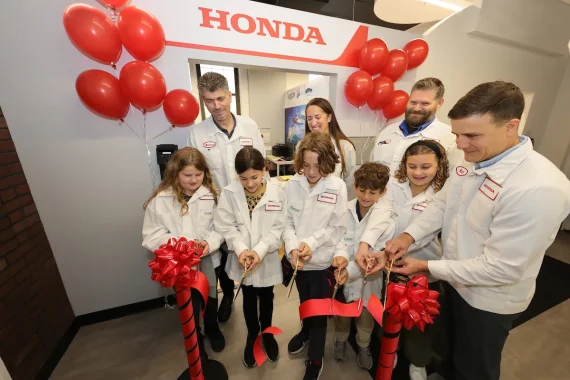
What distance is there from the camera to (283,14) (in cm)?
232

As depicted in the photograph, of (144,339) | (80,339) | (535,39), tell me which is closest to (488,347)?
(144,339)

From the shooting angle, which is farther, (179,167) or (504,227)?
(179,167)

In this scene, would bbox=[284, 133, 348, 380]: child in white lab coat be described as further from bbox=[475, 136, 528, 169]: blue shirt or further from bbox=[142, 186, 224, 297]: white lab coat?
bbox=[475, 136, 528, 169]: blue shirt

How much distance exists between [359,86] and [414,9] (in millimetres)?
806

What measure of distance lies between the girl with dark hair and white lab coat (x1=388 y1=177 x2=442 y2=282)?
0.52 m

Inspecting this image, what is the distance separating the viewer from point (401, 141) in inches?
82.4

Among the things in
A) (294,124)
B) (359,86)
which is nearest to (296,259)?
(359,86)

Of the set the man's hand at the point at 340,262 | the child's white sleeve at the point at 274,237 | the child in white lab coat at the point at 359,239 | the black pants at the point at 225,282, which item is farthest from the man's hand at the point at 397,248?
the black pants at the point at 225,282

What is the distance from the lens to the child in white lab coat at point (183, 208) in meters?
1.64

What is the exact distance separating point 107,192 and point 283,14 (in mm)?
2400

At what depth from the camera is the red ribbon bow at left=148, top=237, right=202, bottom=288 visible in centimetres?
105

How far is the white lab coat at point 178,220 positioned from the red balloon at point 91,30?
1095mm

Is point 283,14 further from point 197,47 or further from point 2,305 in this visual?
point 2,305

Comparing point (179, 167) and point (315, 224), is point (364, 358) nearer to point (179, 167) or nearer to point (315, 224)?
point (315, 224)
